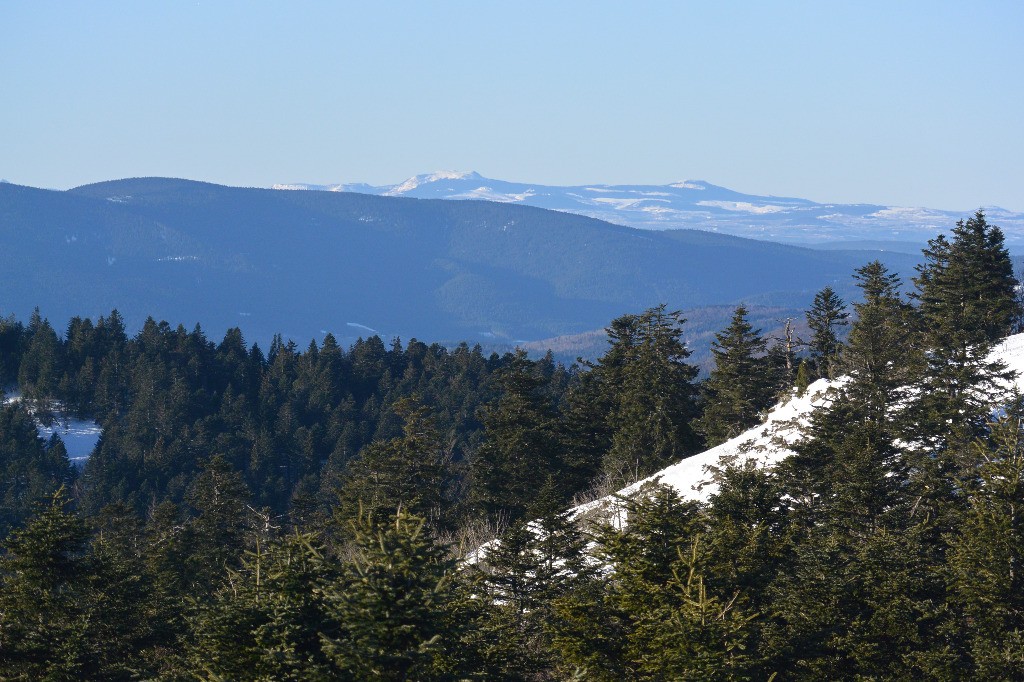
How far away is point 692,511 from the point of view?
1021 inches

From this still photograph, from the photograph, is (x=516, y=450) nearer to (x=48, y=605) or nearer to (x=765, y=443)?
(x=765, y=443)

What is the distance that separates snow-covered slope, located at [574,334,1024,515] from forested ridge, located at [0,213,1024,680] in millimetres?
1298

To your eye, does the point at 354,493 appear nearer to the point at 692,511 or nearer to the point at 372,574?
the point at 692,511

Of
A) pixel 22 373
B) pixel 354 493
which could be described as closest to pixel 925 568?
pixel 354 493

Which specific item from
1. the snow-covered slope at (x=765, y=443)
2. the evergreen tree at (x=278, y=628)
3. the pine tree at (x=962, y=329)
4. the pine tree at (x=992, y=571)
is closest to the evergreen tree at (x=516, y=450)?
the snow-covered slope at (x=765, y=443)

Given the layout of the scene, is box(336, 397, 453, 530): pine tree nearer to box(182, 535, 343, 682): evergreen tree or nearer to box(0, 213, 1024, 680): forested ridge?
box(0, 213, 1024, 680): forested ridge

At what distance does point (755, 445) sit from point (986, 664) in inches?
924

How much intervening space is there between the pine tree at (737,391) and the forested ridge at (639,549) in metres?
0.14

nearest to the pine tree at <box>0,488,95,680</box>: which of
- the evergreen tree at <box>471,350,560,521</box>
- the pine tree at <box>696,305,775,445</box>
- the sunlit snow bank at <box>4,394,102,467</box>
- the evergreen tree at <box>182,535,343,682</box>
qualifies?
the evergreen tree at <box>182,535,343,682</box>

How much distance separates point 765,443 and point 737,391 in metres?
8.81

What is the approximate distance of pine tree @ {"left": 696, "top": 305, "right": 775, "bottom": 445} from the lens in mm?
55406

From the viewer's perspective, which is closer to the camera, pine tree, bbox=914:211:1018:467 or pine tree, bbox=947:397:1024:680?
pine tree, bbox=947:397:1024:680

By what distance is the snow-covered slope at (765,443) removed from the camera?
44.8m

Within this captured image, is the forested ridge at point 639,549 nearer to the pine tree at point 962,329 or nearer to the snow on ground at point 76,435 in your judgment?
the pine tree at point 962,329
